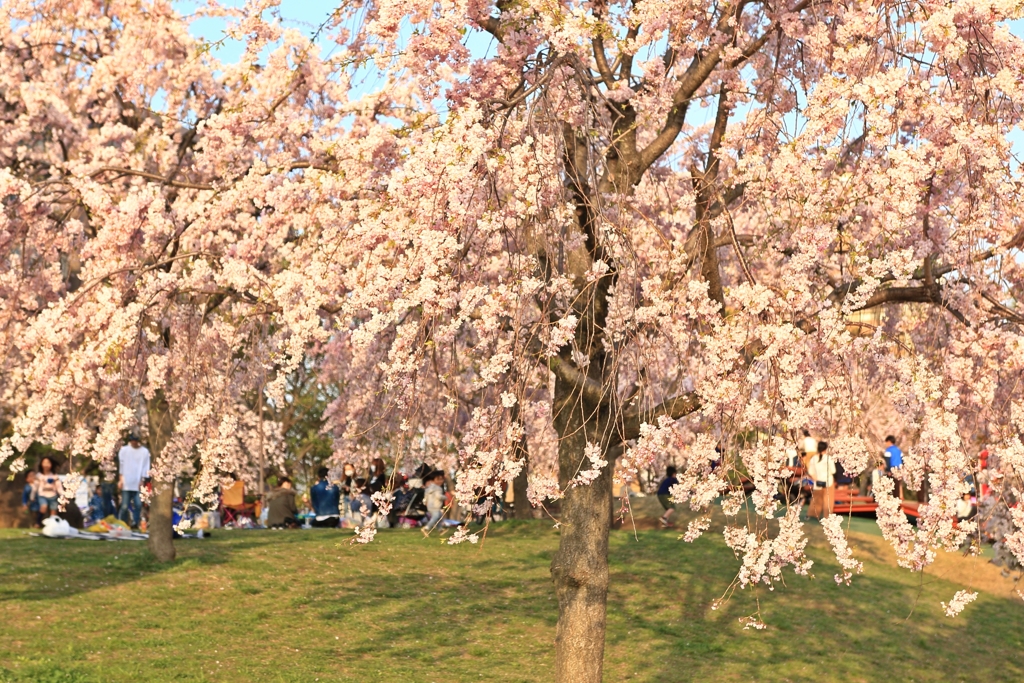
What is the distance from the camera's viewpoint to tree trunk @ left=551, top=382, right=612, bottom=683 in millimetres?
8938

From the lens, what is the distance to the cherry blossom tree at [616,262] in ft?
22.0

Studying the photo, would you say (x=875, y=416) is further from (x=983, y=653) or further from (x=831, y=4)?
(x=831, y=4)

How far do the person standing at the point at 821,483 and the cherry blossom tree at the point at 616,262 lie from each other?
9.41 meters

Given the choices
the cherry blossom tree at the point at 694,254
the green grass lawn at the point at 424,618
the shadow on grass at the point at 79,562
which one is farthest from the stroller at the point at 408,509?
the cherry blossom tree at the point at 694,254

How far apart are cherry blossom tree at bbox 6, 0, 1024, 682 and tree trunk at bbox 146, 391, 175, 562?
2535mm

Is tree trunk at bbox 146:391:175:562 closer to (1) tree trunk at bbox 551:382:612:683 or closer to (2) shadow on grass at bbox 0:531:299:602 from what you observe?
(2) shadow on grass at bbox 0:531:299:602

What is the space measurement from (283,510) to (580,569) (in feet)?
53.6

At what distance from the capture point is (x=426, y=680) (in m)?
12.2

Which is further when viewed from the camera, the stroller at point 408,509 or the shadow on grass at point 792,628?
the stroller at point 408,509

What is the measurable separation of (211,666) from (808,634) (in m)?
8.81

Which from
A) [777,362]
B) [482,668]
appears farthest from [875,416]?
[777,362]

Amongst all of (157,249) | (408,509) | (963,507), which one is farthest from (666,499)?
(157,249)

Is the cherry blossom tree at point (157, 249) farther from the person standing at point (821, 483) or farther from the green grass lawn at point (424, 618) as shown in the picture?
the person standing at point (821, 483)

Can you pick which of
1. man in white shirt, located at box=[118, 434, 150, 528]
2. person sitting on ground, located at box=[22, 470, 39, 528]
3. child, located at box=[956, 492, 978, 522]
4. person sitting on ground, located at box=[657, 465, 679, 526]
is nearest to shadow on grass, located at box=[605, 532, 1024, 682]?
child, located at box=[956, 492, 978, 522]
